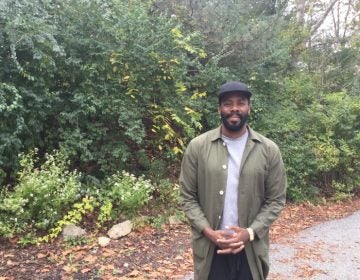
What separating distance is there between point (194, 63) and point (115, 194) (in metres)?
3.55

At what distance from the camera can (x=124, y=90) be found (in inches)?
297

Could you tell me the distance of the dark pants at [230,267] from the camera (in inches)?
118

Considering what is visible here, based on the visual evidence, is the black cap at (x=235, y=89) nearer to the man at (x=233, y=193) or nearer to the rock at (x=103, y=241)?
the man at (x=233, y=193)

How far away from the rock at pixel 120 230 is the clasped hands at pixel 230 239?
11.4ft

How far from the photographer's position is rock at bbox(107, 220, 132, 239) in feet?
20.0

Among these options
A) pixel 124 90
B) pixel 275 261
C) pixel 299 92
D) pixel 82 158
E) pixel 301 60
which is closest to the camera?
pixel 275 261

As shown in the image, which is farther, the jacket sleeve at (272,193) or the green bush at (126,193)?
the green bush at (126,193)

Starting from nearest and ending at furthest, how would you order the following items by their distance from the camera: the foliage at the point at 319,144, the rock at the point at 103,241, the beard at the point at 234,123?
1. the beard at the point at 234,123
2. the rock at the point at 103,241
3. the foliage at the point at 319,144

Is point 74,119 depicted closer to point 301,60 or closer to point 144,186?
point 144,186

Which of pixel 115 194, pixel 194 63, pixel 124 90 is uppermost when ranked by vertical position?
pixel 194 63

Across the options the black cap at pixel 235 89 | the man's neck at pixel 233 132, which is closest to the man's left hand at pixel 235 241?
the man's neck at pixel 233 132

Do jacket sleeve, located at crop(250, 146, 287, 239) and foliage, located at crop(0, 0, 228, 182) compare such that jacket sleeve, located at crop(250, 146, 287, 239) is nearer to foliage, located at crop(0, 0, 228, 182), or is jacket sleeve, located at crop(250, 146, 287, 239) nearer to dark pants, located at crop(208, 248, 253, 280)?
dark pants, located at crop(208, 248, 253, 280)

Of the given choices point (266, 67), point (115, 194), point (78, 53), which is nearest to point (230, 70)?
point (266, 67)

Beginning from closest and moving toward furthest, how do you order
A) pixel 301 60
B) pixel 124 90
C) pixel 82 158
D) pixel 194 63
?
pixel 82 158, pixel 124 90, pixel 194 63, pixel 301 60
